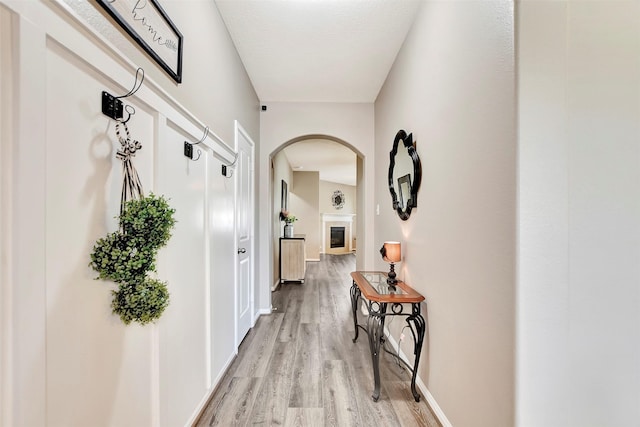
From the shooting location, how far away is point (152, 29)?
128cm

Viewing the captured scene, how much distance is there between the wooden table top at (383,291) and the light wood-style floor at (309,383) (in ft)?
2.26

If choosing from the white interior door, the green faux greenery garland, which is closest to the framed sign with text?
the green faux greenery garland

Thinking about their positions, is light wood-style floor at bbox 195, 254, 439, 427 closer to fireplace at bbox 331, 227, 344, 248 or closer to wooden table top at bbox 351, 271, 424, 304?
wooden table top at bbox 351, 271, 424, 304

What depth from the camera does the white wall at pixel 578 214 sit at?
1.08 m

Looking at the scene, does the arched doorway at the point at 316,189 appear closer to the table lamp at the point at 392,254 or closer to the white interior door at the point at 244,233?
the white interior door at the point at 244,233

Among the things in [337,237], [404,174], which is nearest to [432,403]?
[404,174]

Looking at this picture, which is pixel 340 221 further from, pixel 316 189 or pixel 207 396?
pixel 207 396

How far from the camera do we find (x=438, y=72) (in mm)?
1832

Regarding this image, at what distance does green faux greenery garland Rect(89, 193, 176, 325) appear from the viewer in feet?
2.96

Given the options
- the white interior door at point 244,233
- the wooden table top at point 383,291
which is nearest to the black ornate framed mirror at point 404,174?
the wooden table top at point 383,291

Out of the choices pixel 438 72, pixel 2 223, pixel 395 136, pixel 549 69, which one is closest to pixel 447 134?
pixel 438 72

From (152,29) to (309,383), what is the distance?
235cm

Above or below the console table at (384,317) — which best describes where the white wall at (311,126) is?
above

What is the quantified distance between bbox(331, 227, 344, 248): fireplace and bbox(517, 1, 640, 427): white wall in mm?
9943
